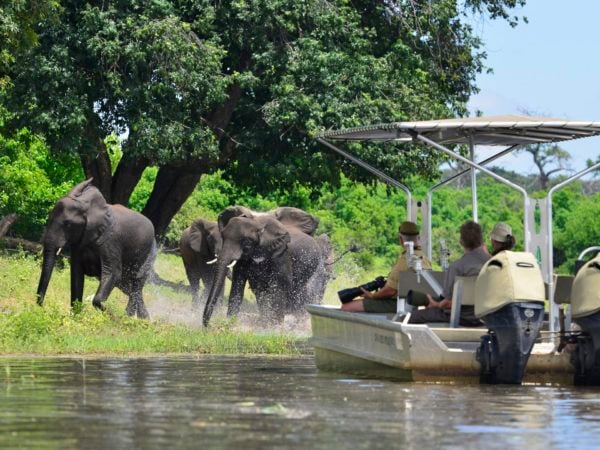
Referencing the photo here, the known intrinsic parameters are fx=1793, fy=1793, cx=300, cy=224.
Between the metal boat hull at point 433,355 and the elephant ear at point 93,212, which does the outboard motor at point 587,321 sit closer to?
the metal boat hull at point 433,355

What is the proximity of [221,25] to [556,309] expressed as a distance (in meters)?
19.1

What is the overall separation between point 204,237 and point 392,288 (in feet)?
51.0

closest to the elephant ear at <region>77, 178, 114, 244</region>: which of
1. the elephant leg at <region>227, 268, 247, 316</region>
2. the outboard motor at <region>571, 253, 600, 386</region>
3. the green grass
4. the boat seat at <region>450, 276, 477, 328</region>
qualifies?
the green grass

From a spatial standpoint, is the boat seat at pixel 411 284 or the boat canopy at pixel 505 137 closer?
the boat canopy at pixel 505 137

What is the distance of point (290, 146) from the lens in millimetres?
35875

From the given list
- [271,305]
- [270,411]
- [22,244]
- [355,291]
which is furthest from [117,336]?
[22,244]

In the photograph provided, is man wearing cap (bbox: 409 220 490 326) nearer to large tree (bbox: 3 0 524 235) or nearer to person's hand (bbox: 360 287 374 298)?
person's hand (bbox: 360 287 374 298)

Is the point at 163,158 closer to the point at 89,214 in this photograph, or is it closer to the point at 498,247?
the point at 89,214

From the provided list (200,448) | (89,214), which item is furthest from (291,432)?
(89,214)

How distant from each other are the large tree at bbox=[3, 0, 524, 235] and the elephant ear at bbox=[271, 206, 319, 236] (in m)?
0.84

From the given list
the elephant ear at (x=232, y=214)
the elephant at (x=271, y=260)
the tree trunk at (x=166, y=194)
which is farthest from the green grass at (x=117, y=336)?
the tree trunk at (x=166, y=194)

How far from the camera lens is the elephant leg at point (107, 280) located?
2702 cm

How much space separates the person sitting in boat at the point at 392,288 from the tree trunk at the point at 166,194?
1876cm

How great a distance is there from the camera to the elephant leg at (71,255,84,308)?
2731cm
